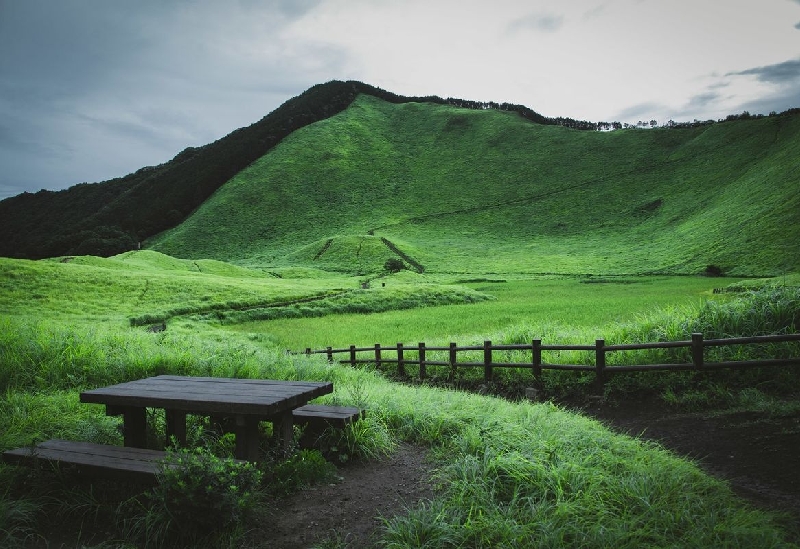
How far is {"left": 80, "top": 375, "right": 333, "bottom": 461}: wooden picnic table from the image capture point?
5.60 m

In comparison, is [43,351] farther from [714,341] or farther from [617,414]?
[714,341]

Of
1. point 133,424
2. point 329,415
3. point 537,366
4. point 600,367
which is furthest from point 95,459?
point 537,366

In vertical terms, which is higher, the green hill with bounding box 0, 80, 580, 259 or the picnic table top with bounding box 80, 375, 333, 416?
the green hill with bounding box 0, 80, 580, 259

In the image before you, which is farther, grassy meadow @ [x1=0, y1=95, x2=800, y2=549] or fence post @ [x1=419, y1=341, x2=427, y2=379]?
fence post @ [x1=419, y1=341, x2=427, y2=379]

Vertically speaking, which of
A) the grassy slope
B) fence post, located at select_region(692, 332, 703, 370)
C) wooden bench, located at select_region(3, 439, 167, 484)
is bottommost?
wooden bench, located at select_region(3, 439, 167, 484)

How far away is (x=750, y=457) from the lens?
22.1 feet

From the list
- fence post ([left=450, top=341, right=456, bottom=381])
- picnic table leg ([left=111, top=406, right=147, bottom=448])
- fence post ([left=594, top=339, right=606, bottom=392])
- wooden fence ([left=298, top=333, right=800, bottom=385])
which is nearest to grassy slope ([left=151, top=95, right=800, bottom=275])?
fence post ([left=450, top=341, right=456, bottom=381])

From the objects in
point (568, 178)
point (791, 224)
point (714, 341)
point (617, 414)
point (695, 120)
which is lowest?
point (617, 414)

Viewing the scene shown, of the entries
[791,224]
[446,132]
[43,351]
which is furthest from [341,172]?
[43,351]

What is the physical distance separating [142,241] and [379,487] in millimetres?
103739

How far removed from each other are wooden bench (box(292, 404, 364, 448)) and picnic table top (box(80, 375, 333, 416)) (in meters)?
→ 0.48

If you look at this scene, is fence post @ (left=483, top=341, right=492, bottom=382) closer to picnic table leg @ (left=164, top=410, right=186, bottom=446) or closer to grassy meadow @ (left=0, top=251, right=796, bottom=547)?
grassy meadow @ (left=0, top=251, right=796, bottom=547)

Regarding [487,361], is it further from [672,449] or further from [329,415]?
[329,415]

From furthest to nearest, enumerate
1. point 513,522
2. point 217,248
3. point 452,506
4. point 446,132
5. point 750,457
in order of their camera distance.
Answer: point 446,132
point 217,248
point 750,457
point 452,506
point 513,522
